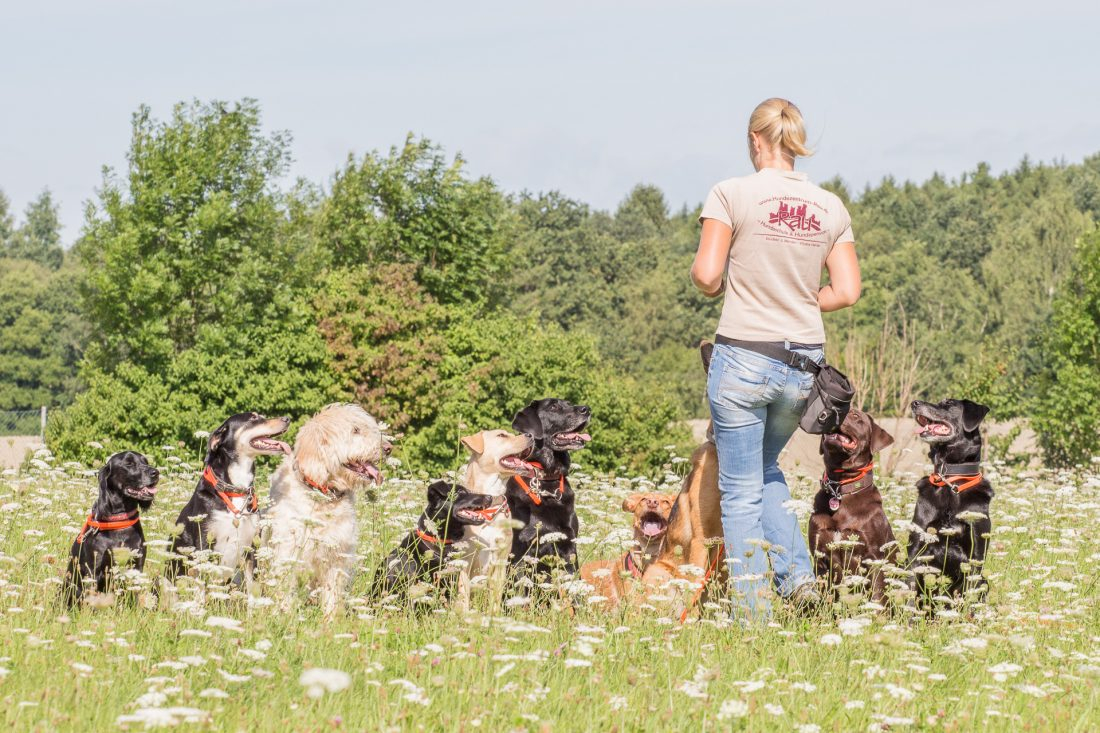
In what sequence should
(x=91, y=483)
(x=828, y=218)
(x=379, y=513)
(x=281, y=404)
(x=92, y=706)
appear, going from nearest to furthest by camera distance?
(x=92, y=706)
(x=828, y=218)
(x=379, y=513)
(x=91, y=483)
(x=281, y=404)

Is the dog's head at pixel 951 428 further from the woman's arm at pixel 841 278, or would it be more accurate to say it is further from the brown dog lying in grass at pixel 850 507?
the woman's arm at pixel 841 278

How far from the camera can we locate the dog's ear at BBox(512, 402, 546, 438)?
7664 millimetres

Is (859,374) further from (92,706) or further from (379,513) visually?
(92,706)

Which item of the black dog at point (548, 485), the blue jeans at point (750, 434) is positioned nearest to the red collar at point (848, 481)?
the blue jeans at point (750, 434)

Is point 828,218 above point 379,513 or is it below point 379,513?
above

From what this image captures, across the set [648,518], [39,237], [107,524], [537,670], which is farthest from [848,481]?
[39,237]

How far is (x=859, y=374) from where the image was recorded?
22.9 m

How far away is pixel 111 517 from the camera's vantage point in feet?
21.9

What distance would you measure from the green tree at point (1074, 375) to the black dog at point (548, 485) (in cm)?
1787

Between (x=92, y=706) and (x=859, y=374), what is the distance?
20475 mm

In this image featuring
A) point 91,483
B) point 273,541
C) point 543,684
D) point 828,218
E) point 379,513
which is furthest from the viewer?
point 91,483

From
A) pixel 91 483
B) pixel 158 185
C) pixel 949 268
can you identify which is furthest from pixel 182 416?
pixel 949 268

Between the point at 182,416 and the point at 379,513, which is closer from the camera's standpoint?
the point at 379,513

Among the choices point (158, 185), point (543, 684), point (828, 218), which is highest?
point (158, 185)
